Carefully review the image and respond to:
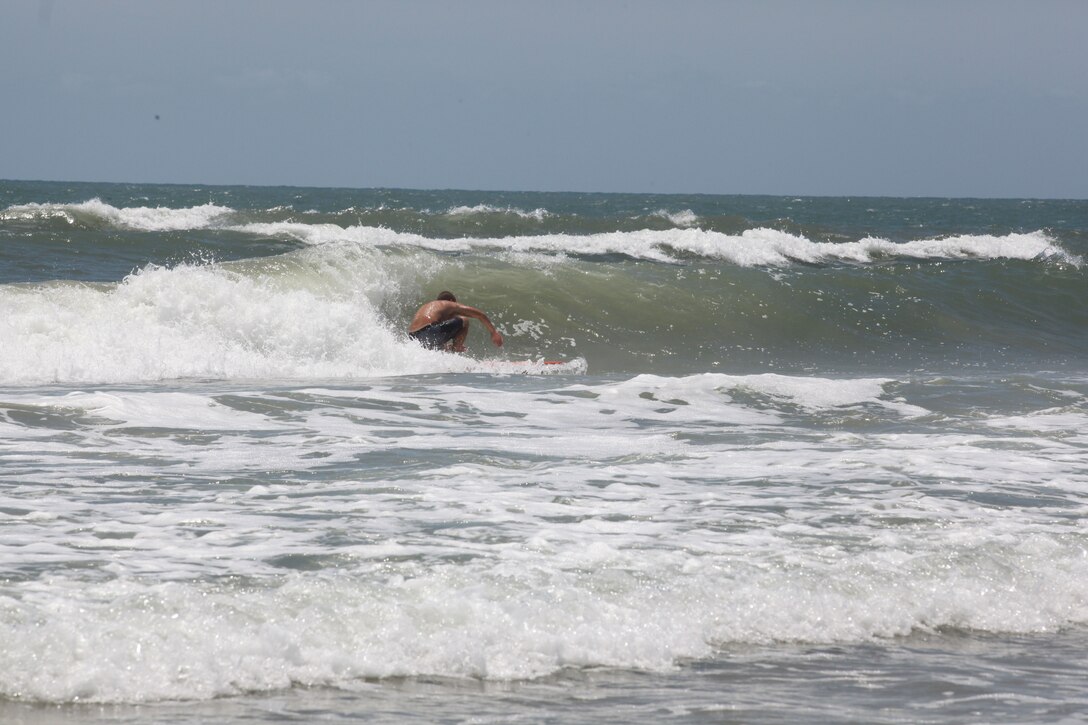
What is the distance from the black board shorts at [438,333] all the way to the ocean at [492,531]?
1.24 feet

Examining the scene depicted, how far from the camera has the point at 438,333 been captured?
1384 centimetres

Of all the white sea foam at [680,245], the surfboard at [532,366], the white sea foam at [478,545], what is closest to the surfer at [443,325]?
the surfboard at [532,366]

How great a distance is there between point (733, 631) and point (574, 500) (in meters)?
1.72

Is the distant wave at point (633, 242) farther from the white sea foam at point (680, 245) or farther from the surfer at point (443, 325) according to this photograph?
the surfer at point (443, 325)

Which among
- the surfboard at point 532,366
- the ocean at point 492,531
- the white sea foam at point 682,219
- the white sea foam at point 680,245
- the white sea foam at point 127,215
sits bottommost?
the surfboard at point 532,366

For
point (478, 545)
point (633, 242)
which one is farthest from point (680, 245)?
point (478, 545)

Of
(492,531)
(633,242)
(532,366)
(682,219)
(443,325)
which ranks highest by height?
(682,219)

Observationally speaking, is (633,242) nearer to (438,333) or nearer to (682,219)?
(682,219)

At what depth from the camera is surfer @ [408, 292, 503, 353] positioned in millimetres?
13773

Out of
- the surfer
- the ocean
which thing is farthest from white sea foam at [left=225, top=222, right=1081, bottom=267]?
the ocean

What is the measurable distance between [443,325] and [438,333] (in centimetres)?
11

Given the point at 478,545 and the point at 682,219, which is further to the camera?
the point at 682,219

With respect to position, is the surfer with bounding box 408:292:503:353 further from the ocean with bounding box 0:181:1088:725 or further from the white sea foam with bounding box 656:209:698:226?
the white sea foam with bounding box 656:209:698:226

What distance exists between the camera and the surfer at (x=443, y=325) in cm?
1377
